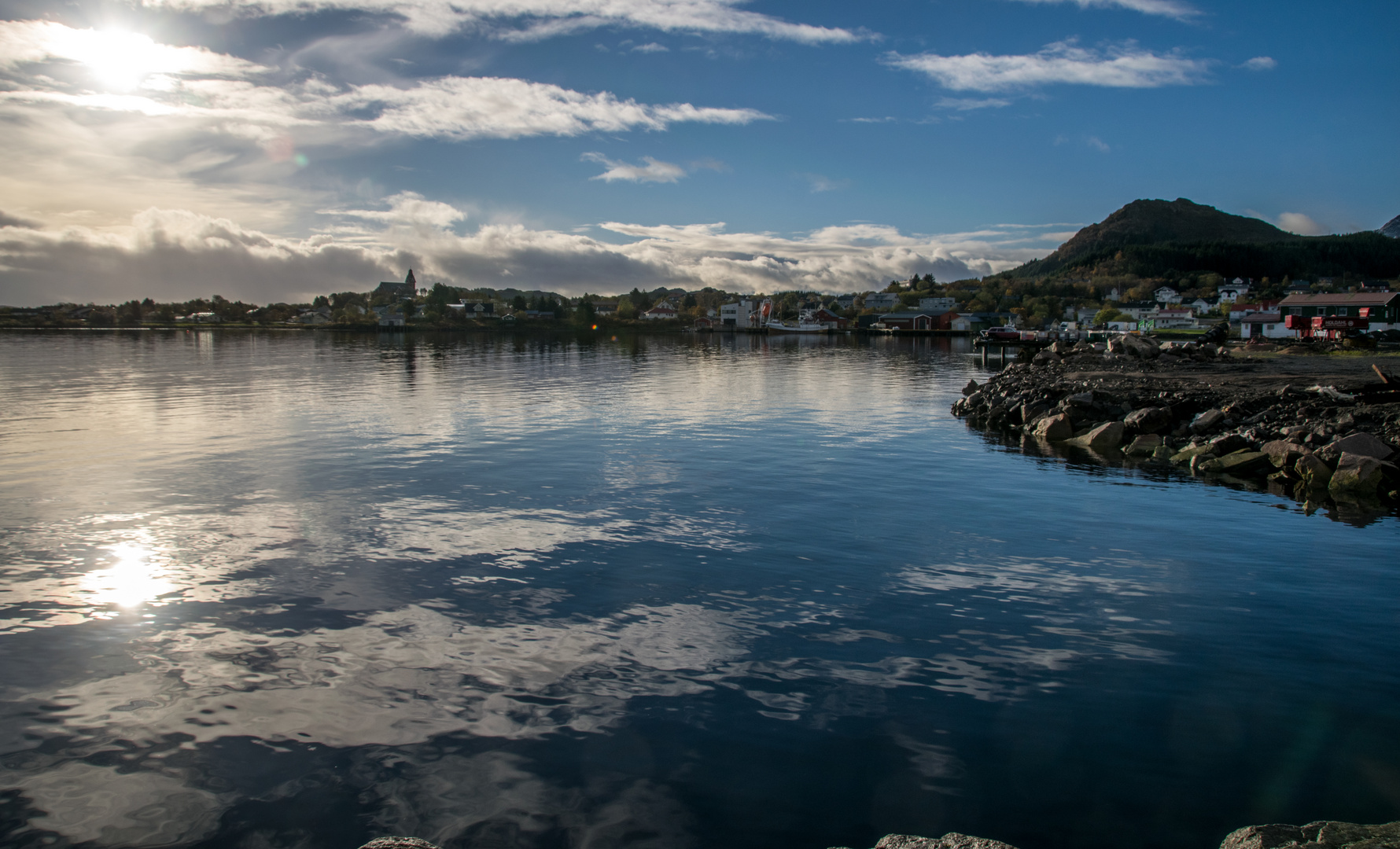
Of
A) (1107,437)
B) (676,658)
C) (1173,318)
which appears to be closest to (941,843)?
(676,658)

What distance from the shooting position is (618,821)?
6402mm

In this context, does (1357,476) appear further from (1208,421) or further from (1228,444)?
(1208,421)

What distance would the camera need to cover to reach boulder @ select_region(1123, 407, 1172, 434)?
84.9 ft

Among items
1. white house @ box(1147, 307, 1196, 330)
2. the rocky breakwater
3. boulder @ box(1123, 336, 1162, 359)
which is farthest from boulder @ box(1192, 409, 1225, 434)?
white house @ box(1147, 307, 1196, 330)

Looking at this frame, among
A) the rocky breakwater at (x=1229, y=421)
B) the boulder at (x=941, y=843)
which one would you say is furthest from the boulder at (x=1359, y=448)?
the boulder at (x=941, y=843)

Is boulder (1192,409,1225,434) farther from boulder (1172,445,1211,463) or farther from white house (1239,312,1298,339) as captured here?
white house (1239,312,1298,339)

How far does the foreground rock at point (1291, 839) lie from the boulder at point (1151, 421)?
2288 cm

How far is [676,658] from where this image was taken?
375 inches

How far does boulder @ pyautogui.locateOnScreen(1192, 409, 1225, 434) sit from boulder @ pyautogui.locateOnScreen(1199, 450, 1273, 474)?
2.64 metres

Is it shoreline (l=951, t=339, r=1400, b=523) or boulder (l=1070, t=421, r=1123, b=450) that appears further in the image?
boulder (l=1070, t=421, r=1123, b=450)

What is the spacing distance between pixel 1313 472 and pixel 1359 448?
1115mm

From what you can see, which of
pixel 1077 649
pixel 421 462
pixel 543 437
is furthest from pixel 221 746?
pixel 543 437

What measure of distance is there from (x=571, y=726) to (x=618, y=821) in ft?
5.31

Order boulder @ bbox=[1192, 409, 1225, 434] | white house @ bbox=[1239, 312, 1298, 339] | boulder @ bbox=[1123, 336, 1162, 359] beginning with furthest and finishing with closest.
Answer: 1. white house @ bbox=[1239, 312, 1298, 339]
2. boulder @ bbox=[1123, 336, 1162, 359]
3. boulder @ bbox=[1192, 409, 1225, 434]
